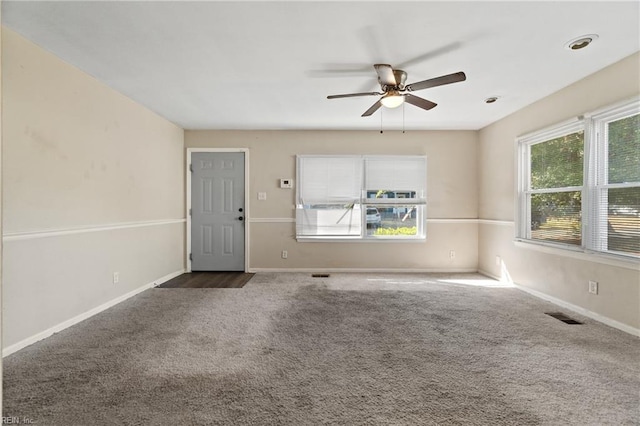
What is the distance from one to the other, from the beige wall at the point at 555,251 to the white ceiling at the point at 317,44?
0.17 meters

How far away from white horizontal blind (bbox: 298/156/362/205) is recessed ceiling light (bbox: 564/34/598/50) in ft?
10.1

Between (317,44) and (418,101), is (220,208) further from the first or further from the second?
(418,101)

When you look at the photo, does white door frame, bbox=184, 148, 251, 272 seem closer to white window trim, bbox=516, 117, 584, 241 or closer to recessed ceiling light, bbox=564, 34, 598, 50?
white window trim, bbox=516, 117, 584, 241

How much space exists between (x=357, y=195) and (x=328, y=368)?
11.3 feet

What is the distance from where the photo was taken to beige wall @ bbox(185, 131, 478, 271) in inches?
213

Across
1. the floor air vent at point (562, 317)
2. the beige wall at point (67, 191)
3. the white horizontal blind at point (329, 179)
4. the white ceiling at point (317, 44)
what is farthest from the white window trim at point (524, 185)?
the beige wall at point (67, 191)

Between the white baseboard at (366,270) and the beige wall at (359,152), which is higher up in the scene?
the beige wall at (359,152)

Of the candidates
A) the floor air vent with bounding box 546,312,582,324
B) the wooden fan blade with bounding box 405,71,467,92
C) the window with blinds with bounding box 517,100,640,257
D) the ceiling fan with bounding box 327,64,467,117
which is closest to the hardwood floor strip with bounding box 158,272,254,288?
the ceiling fan with bounding box 327,64,467,117

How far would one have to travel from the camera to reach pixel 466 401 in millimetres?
1924

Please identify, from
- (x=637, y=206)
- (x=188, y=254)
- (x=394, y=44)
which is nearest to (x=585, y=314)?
(x=637, y=206)

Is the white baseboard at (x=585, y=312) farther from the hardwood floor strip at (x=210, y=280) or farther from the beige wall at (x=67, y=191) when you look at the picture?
the beige wall at (x=67, y=191)

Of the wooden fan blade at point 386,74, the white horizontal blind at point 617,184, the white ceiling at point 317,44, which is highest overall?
the white ceiling at point 317,44

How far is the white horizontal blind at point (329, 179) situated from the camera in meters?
5.39

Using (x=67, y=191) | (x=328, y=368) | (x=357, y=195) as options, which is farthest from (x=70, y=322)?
(x=357, y=195)
